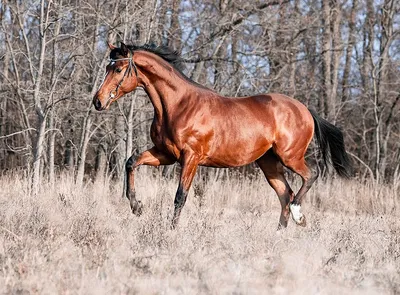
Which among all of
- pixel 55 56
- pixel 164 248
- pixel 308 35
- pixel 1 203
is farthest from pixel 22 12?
pixel 308 35

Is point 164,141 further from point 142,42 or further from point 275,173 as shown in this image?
point 142,42

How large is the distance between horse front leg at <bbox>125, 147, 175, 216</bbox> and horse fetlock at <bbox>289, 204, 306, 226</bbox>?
1.84 meters

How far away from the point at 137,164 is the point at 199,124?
0.86 meters

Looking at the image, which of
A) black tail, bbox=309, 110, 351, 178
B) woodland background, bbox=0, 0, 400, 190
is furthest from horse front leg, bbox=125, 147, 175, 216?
woodland background, bbox=0, 0, 400, 190

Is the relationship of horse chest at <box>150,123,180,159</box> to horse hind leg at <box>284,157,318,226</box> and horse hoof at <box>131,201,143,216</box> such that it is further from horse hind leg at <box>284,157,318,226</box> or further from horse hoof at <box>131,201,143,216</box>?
horse hind leg at <box>284,157,318,226</box>

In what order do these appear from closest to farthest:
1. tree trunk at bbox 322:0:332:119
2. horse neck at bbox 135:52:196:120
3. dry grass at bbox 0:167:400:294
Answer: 1. dry grass at bbox 0:167:400:294
2. horse neck at bbox 135:52:196:120
3. tree trunk at bbox 322:0:332:119

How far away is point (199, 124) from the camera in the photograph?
23.1ft

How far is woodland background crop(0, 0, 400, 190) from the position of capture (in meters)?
10.7

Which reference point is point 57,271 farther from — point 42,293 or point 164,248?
point 164,248

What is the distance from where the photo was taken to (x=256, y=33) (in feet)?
54.5

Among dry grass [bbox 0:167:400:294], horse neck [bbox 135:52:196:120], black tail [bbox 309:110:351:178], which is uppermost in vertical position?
horse neck [bbox 135:52:196:120]

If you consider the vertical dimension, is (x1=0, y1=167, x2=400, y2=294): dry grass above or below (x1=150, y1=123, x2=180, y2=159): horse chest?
below

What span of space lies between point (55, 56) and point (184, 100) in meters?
4.07

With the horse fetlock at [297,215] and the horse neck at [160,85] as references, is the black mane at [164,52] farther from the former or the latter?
the horse fetlock at [297,215]
